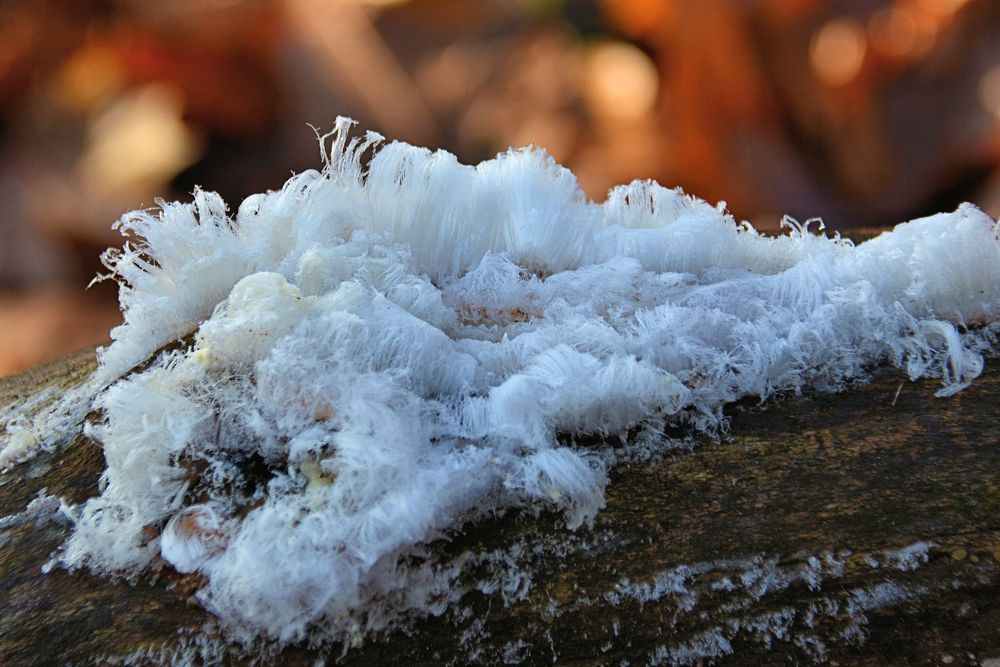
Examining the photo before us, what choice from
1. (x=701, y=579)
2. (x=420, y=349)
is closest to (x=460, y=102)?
(x=420, y=349)

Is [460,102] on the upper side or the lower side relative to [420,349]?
upper

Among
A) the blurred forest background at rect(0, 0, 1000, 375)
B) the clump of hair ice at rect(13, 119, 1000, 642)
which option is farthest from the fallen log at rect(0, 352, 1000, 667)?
the blurred forest background at rect(0, 0, 1000, 375)

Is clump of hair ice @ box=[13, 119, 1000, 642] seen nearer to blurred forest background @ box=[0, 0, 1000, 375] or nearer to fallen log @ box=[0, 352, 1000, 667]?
fallen log @ box=[0, 352, 1000, 667]

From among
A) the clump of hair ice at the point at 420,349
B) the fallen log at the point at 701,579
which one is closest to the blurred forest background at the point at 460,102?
the clump of hair ice at the point at 420,349

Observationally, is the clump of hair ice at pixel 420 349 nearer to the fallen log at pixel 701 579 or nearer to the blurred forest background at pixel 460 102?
the fallen log at pixel 701 579

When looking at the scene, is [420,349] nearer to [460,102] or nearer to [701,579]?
[701,579]
